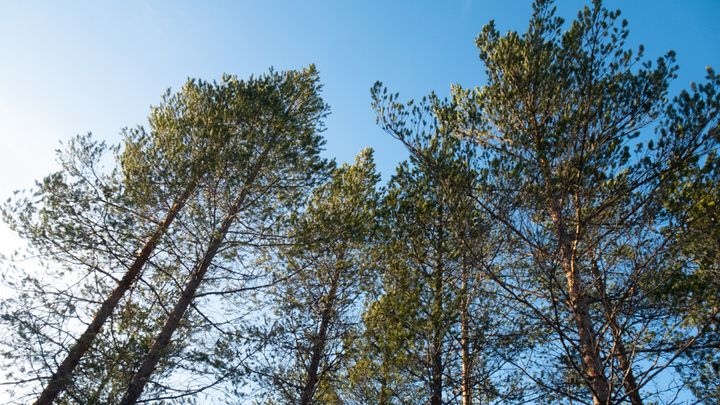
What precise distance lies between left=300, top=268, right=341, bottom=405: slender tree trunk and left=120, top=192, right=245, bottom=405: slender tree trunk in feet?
9.23

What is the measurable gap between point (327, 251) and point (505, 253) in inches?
146

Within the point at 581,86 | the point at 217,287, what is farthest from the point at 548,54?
the point at 217,287

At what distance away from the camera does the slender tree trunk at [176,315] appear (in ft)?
21.1

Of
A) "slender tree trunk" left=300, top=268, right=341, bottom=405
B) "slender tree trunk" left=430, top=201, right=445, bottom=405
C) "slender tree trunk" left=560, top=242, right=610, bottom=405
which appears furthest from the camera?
"slender tree trunk" left=300, top=268, right=341, bottom=405

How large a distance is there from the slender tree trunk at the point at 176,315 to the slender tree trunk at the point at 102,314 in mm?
896

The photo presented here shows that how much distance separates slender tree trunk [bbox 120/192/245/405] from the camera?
253 inches

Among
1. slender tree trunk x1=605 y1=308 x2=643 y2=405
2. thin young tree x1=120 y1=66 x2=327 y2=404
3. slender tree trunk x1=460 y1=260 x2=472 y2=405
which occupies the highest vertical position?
thin young tree x1=120 y1=66 x2=327 y2=404

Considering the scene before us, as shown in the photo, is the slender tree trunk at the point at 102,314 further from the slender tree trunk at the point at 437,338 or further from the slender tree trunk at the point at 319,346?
the slender tree trunk at the point at 437,338

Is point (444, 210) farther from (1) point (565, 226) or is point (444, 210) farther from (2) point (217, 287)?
(2) point (217, 287)

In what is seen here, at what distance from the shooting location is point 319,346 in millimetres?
9328

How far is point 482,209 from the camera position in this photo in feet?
23.7

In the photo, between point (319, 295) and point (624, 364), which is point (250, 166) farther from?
point (624, 364)

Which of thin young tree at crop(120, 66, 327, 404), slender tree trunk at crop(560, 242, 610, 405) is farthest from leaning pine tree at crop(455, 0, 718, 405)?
thin young tree at crop(120, 66, 327, 404)

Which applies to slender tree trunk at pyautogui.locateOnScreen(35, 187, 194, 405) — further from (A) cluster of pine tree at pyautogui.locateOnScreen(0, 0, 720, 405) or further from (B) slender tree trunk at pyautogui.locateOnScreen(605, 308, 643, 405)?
(B) slender tree trunk at pyautogui.locateOnScreen(605, 308, 643, 405)
